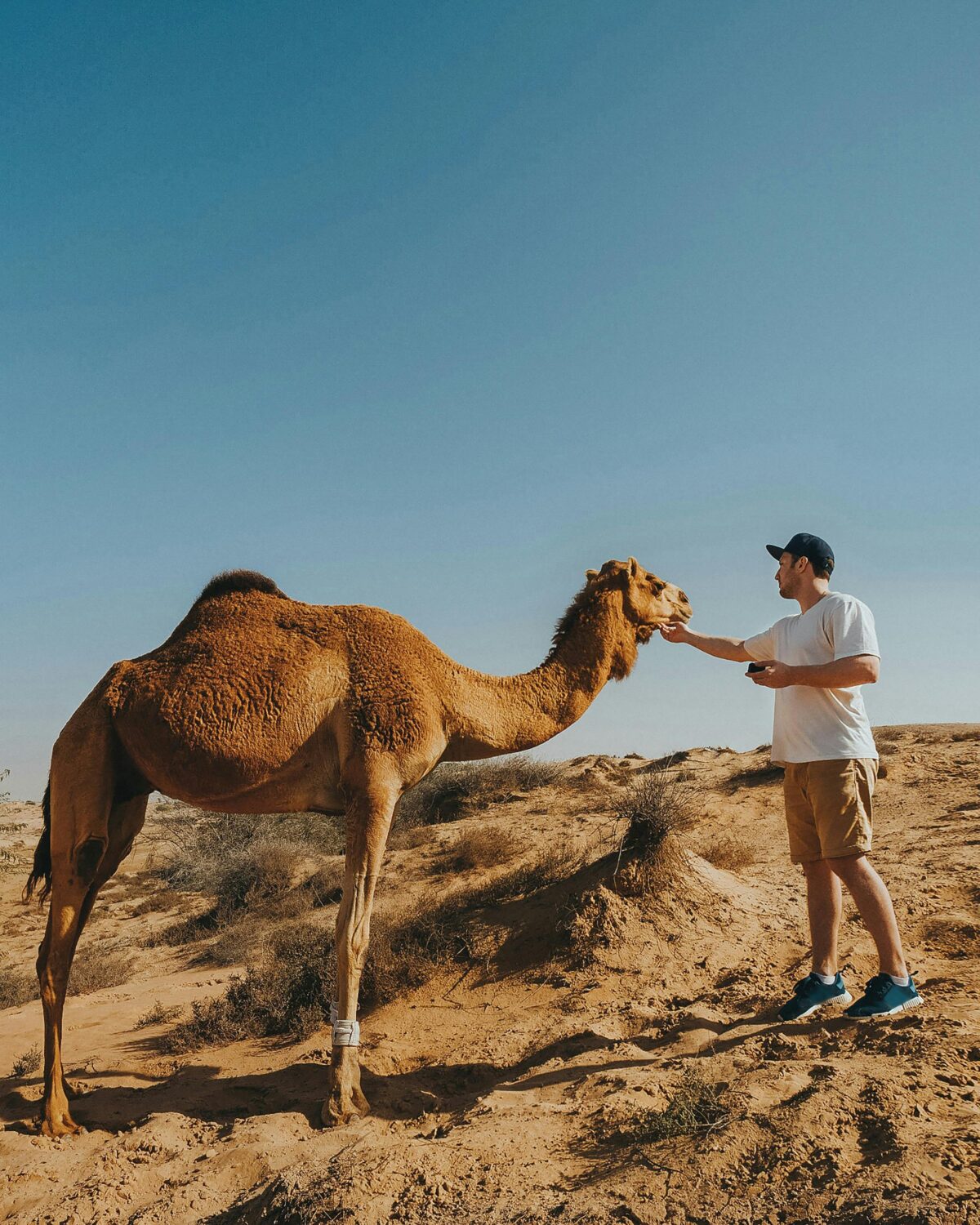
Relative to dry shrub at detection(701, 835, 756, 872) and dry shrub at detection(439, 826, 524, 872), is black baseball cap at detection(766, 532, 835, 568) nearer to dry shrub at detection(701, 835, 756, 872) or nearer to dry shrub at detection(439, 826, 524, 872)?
dry shrub at detection(701, 835, 756, 872)

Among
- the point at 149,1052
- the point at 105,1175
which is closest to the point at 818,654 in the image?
the point at 105,1175

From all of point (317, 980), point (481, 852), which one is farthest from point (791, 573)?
point (481, 852)

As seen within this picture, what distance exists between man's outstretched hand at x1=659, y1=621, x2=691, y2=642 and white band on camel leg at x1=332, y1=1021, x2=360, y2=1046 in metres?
3.42

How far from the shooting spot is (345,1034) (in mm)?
5082

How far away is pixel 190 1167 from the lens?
15.1ft

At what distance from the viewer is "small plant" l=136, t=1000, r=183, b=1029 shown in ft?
28.9

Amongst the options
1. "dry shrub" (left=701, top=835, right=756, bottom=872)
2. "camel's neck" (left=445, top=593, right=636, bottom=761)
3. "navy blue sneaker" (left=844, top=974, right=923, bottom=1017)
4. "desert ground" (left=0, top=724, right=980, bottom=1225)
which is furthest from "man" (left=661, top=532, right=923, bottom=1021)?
"dry shrub" (left=701, top=835, right=756, bottom=872)

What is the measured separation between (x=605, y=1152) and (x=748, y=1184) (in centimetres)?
77

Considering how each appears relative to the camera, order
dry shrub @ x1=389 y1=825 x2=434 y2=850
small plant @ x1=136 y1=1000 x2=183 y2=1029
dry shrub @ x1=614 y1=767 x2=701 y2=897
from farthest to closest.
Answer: dry shrub @ x1=389 y1=825 x2=434 y2=850, small plant @ x1=136 y1=1000 x2=183 y2=1029, dry shrub @ x1=614 y1=767 x2=701 y2=897

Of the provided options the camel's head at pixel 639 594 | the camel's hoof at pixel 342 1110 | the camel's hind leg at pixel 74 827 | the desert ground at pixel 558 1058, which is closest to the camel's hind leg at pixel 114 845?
the camel's hind leg at pixel 74 827

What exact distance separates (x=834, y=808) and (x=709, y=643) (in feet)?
5.29

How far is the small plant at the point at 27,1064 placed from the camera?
24.5 ft

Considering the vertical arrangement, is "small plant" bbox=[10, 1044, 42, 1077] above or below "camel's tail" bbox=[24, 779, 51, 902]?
below

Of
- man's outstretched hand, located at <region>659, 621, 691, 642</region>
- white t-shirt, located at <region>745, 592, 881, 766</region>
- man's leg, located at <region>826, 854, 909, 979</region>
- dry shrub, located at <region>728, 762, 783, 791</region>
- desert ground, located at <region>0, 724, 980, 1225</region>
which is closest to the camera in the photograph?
desert ground, located at <region>0, 724, 980, 1225</region>
